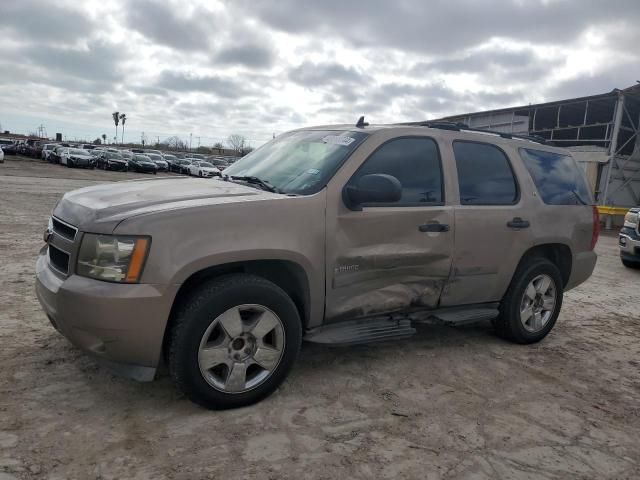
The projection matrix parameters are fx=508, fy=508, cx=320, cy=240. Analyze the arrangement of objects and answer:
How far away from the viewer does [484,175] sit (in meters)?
4.32

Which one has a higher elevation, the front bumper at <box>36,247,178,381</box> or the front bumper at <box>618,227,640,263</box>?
the front bumper at <box>618,227,640,263</box>

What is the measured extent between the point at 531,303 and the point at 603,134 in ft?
68.6

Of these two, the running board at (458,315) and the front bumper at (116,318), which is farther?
the running board at (458,315)

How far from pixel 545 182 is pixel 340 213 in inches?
95.2

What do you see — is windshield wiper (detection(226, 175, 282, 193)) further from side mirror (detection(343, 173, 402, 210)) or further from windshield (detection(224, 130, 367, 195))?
side mirror (detection(343, 173, 402, 210))

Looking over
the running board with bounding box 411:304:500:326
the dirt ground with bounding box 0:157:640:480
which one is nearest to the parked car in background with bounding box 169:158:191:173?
the dirt ground with bounding box 0:157:640:480

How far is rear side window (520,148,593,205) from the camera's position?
15.5ft

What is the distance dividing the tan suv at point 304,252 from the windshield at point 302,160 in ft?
0.05

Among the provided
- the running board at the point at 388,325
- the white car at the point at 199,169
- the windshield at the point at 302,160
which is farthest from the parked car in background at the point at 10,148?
the running board at the point at 388,325

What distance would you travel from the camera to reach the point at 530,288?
4648 millimetres

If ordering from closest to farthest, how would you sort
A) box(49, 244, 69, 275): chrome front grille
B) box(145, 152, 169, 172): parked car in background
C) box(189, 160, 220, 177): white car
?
box(49, 244, 69, 275): chrome front grille < box(189, 160, 220, 177): white car < box(145, 152, 169, 172): parked car in background

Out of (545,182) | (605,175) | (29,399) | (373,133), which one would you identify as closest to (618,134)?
(605,175)

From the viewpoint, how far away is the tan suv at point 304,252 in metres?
2.85

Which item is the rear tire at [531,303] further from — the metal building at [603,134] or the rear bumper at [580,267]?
the metal building at [603,134]
